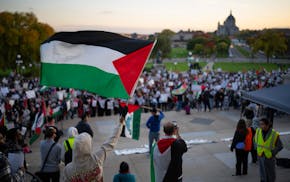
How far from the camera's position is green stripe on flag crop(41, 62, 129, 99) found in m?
5.40

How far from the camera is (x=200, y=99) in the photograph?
17281 millimetres

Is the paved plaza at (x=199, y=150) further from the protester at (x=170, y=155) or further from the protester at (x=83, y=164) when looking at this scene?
the protester at (x=83, y=164)

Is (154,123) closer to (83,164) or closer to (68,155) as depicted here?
(68,155)

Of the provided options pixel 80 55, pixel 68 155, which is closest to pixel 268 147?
pixel 68 155

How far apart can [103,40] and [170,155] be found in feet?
9.19

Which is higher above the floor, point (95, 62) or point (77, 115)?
point (95, 62)

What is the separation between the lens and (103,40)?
581 cm

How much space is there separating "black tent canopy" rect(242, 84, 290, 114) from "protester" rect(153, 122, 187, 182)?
14.1 ft

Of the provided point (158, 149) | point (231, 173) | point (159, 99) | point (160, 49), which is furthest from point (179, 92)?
point (160, 49)

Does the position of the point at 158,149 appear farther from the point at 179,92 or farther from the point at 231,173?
the point at 179,92

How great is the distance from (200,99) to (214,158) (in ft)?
27.6

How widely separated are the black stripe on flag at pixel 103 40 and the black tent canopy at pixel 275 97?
4157 mm

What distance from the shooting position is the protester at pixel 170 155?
414 cm

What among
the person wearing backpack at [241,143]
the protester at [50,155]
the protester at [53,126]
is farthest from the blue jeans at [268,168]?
the protester at [53,126]
